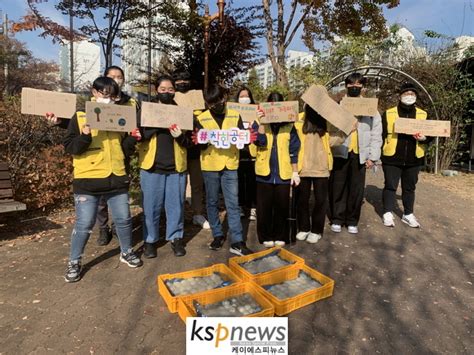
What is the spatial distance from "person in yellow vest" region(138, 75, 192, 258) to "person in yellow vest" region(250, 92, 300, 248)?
35.1 inches

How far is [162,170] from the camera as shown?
3.85 metres

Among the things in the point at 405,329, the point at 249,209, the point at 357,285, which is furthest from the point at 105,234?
the point at 405,329

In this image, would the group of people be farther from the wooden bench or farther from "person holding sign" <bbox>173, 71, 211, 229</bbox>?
the wooden bench

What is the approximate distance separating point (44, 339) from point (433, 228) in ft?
17.6

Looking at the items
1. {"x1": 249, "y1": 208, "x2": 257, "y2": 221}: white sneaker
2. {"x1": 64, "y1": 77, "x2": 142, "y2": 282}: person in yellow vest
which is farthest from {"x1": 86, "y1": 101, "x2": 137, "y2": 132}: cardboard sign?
{"x1": 249, "y1": 208, "x2": 257, "y2": 221}: white sneaker

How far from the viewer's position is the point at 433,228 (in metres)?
5.54

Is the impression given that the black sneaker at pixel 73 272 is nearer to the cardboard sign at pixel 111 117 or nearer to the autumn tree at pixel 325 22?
the cardboard sign at pixel 111 117

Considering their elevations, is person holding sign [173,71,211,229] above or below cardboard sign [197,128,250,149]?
below

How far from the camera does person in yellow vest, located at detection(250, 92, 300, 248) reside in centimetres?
416

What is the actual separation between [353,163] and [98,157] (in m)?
3.32

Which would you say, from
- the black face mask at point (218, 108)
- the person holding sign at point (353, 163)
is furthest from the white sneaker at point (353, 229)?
the black face mask at point (218, 108)

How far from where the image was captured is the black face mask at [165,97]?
12.5 feet

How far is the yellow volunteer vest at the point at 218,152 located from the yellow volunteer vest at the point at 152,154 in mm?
286

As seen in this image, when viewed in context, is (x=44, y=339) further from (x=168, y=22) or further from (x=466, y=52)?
(x=466, y=52)
